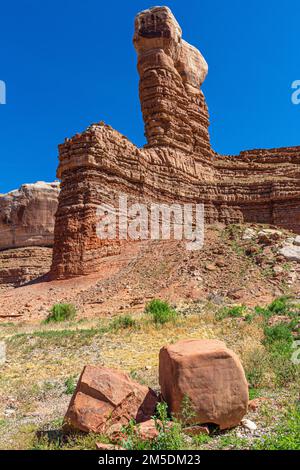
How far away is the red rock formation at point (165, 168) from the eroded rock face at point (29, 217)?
18829mm

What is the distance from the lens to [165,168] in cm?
2967

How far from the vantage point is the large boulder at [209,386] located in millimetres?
4988

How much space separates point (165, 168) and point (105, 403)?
1010 inches

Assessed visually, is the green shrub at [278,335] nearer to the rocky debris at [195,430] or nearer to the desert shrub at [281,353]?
the desert shrub at [281,353]

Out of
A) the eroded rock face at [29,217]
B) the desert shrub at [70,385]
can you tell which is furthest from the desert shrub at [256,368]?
the eroded rock face at [29,217]

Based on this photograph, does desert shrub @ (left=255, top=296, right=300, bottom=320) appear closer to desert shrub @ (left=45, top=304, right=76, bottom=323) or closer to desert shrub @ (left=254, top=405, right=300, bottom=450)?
desert shrub @ (left=254, top=405, right=300, bottom=450)

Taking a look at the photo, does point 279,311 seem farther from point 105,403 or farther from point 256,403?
point 105,403

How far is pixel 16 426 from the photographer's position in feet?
18.9

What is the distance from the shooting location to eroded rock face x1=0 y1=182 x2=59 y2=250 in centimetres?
4619

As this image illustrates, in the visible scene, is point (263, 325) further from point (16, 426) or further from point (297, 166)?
point (297, 166)

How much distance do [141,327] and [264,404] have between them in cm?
665

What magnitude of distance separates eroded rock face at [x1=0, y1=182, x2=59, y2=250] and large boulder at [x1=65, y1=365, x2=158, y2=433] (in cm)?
4192

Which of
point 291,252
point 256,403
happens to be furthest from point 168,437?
point 291,252

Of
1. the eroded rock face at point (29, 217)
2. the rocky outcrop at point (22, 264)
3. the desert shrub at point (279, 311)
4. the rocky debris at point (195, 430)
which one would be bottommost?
the rocky debris at point (195, 430)
